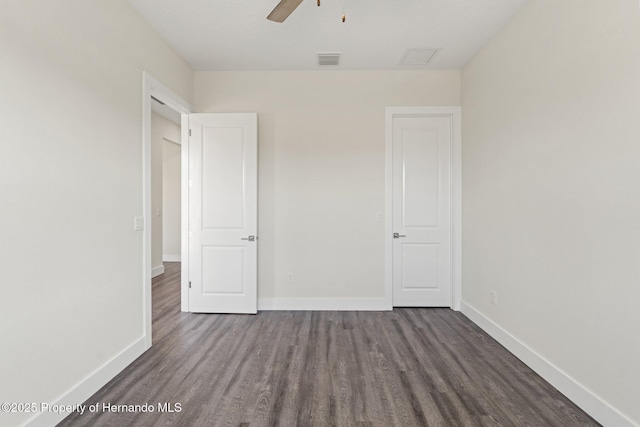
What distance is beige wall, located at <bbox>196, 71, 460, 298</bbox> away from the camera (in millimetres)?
3459

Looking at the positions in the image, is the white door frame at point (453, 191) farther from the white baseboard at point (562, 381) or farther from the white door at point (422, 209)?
the white baseboard at point (562, 381)

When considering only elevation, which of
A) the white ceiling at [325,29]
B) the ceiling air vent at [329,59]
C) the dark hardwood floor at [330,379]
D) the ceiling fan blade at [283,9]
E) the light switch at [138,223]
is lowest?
the dark hardwood floor at [330,379]

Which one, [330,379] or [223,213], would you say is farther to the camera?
[223,213]

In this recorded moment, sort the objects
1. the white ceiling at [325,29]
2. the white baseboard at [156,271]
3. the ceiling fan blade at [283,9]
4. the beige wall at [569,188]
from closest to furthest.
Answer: the beige wall at [569,188] → the ceiling fan blade at [283,9] → the white ceiling at [325,29] → the white baseboard at [156,271]

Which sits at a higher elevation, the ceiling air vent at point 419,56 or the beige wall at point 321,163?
the ceiling air vent at point 419,56

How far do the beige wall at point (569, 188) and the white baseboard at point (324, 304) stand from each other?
1164 millimetres

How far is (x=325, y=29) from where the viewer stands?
265 centimetres

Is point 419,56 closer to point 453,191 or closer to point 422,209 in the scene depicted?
point 453,191

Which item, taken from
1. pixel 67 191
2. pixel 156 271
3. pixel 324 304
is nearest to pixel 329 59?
pixel 67 191

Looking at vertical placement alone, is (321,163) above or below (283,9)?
below

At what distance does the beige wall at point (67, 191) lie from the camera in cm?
145

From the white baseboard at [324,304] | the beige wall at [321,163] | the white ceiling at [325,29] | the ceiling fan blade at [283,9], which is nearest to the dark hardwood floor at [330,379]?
the white baseboard at [324,304]

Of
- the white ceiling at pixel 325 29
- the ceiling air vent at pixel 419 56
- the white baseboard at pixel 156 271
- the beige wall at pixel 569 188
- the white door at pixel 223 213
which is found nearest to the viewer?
the beige wall at pixel 569 188

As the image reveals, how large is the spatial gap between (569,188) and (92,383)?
11.1ft
